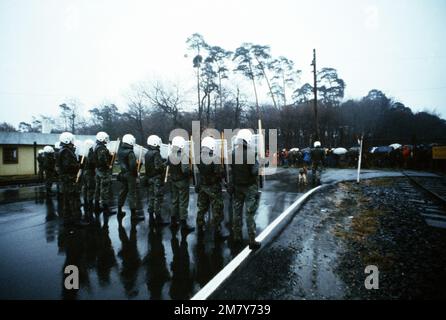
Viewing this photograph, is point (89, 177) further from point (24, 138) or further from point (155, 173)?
point (24, 138)

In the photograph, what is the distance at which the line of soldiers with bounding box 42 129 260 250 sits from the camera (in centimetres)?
545

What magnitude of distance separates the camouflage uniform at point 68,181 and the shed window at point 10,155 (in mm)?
26850

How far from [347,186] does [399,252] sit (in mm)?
8908

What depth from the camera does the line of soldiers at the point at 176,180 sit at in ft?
17.9

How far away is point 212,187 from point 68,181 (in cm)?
386

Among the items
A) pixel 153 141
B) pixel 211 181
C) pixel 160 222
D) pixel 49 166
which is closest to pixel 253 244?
pixel 211 181

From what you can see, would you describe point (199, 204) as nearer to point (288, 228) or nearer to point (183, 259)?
point (183, 259)

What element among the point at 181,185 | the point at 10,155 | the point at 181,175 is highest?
the point at 10,155

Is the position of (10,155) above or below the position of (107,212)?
above

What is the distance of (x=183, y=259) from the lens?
4672mm

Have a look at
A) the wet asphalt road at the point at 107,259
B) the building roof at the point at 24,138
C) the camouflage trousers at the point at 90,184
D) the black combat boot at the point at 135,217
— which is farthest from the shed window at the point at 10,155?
the black combat boot at the point at 135,217

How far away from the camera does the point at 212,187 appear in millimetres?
5918

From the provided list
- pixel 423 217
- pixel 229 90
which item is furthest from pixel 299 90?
pixel 423 217

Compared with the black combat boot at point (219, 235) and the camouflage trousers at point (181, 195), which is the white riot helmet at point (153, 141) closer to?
the camouflage trousers at point (181, 195)
